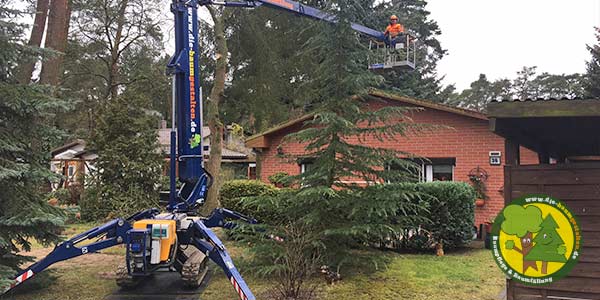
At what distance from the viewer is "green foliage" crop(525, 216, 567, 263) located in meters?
4.48

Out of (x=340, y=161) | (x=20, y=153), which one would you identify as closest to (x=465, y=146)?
(x=340, y=161)

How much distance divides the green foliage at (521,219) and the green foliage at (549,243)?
64 millimetres

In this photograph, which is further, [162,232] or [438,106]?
[438,106]

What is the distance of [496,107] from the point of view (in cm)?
393

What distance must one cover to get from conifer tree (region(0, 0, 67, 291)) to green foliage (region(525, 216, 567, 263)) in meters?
5.87

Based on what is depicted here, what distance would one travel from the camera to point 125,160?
15.0 meters

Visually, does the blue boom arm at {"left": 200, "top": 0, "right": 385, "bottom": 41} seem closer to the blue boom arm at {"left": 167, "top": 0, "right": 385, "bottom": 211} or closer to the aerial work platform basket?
the aerial work platform basket

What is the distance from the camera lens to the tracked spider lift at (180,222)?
19.4 ft

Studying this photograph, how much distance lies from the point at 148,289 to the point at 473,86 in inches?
2263

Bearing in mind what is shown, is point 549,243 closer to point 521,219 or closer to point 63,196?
point 521,219

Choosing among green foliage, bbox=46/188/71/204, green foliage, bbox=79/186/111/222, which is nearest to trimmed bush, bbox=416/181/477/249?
green foliage, bbox=79/186/111/222

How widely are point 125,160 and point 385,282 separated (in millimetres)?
11033

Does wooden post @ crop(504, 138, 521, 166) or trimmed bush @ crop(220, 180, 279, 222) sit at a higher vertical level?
wooden post @ crop(504, 138, 521, 166)

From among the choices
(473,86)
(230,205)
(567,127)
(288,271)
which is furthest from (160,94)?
(473,86)
